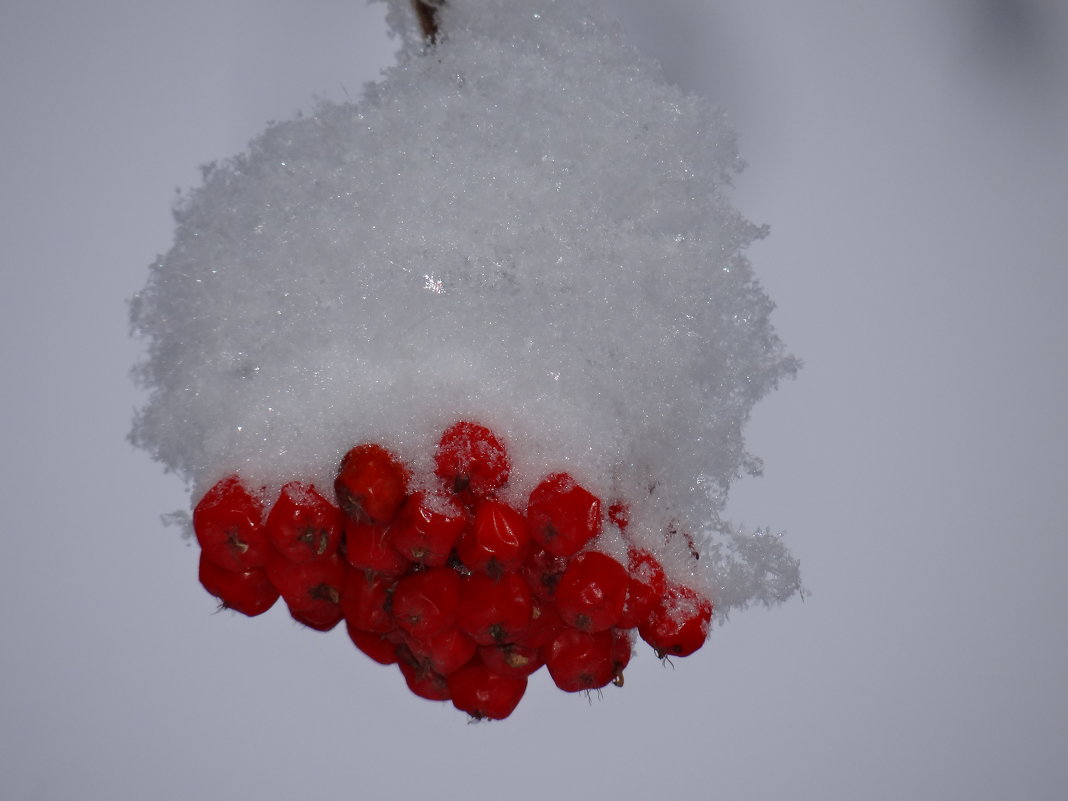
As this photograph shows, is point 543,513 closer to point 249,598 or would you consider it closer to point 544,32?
point 249,598

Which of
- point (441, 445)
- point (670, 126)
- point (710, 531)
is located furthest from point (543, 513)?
point (670, 126)

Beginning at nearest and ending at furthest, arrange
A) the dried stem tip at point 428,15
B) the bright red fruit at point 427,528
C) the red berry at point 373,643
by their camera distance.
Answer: the bright red fruit at point 427,528
the red berry at point 373,643
the dried stem tip at point 428,15

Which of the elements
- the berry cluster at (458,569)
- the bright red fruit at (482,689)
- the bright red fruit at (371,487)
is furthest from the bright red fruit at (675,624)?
the bright red fruit at (371,487)

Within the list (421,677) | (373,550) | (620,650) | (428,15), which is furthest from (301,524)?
(428,15)

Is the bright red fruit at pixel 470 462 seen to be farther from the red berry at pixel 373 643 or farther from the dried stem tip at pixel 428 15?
the dried stem tip at pixel 428 15

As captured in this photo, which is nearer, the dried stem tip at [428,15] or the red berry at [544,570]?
the red berry at [544,570]

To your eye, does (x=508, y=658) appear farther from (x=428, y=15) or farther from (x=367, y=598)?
(x=428, y=15)
